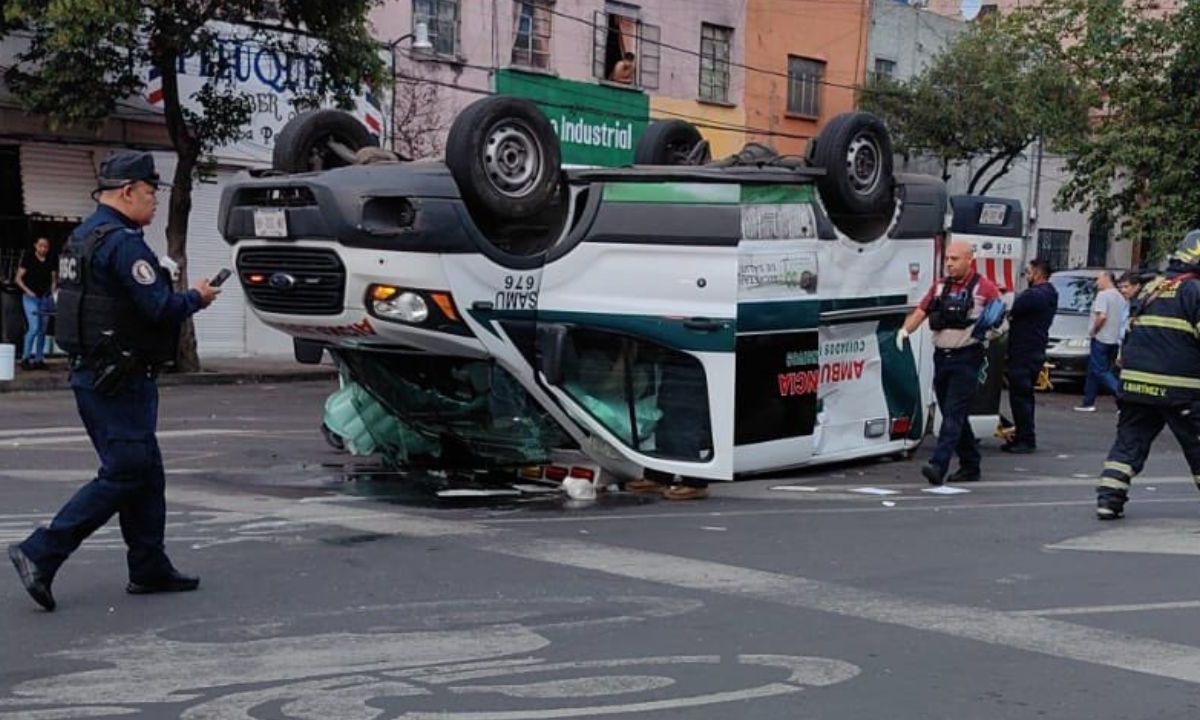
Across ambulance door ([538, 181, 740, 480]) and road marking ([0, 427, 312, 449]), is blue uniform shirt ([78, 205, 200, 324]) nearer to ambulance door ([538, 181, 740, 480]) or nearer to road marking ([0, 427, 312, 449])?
ambulance door ([538, 181, 740, 480])

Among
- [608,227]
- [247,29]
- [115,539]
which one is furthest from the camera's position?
[247,29]

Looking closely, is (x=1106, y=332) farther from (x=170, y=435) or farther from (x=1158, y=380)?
(x=170, y=435)

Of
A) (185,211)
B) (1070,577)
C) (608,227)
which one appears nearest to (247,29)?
(185,211)

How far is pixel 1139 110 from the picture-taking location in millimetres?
24547

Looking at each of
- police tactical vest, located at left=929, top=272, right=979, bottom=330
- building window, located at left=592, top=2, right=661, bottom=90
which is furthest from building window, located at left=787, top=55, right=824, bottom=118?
police tactical vest, located at left=929, top=272, right=979, bottom=330

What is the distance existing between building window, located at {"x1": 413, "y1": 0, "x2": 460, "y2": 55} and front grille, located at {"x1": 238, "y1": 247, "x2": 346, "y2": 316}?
1719 centimetres

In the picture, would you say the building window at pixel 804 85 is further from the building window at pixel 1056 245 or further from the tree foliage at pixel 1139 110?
the building window at pixel 1056 245

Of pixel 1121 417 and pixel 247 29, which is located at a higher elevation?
pixel 247 29

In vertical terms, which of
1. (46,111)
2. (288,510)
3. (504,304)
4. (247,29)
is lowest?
(288,510)

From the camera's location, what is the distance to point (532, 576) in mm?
6988

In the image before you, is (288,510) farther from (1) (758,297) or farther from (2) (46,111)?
(2) (46,111)

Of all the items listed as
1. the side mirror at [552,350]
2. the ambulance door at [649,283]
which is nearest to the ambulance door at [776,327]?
the ambulance door at [649,283]

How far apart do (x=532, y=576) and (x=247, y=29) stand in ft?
53.9

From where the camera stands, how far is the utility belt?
6.11 meters
